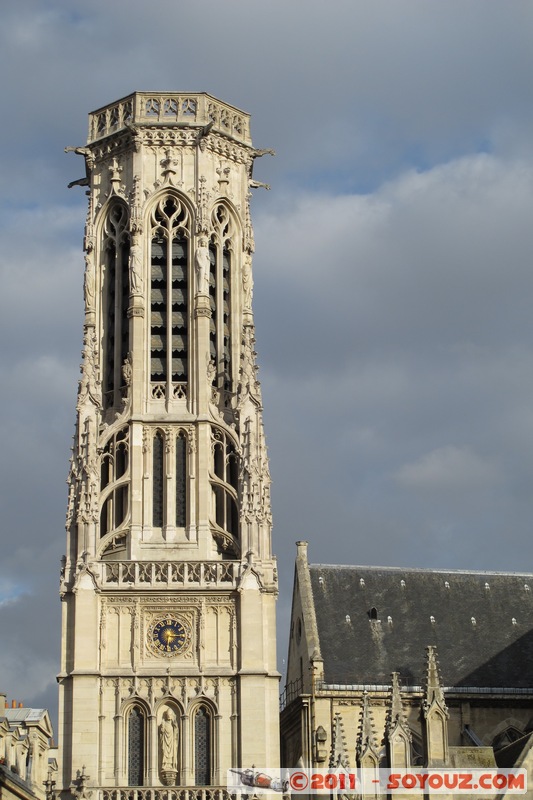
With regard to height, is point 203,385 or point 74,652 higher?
point 203,385

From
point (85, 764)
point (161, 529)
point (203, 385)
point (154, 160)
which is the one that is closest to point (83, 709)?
point (85, 764)

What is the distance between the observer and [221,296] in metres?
61.9

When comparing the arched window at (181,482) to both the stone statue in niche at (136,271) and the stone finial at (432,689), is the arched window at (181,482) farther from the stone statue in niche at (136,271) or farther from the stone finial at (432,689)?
→ the stone finial at (432,689)

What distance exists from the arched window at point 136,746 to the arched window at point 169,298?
1121 centimetres

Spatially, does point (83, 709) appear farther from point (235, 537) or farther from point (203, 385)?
point (203, 385)

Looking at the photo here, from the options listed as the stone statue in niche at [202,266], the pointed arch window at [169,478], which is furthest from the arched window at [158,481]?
the stone statue in niche at [202,266]

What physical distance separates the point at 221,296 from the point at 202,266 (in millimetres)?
1464

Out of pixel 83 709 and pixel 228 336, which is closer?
pixel 83 709

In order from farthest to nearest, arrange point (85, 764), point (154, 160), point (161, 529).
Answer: point (154, 160), point (161, 529), point (85, 764)

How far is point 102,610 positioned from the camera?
55844mm

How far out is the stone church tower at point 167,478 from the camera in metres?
54.8

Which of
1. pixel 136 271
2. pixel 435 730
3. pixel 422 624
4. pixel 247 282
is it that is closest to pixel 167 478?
pixel 136 271

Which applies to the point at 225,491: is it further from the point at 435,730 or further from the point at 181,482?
the point at 435,730

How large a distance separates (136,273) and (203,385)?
15.1ft
